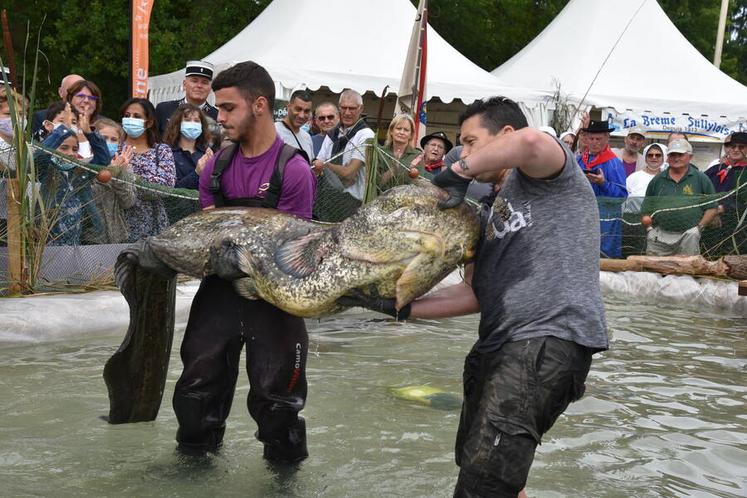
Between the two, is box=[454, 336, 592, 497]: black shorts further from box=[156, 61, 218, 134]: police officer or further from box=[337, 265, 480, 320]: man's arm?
box=[156, 61, 218, 134]: police officer

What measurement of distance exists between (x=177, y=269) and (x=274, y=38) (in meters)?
12.2

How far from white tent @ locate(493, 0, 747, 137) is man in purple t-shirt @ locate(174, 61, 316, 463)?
13374 millimetres

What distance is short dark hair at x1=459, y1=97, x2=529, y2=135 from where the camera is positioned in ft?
11.2

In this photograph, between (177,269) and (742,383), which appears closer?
(177,269)

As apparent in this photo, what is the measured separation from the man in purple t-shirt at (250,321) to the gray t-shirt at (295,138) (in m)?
4.21

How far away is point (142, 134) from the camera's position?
25.7 feet

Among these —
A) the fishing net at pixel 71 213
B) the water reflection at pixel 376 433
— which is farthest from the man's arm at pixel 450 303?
the fishing net at pixel 71 213

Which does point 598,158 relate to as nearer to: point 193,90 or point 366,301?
point 193,90

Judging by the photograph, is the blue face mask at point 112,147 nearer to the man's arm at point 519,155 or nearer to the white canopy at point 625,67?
the man's arm at point 519,155

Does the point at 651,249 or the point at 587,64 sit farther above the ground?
the point at 587,64

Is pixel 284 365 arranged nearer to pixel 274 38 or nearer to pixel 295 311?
pixel 295 311

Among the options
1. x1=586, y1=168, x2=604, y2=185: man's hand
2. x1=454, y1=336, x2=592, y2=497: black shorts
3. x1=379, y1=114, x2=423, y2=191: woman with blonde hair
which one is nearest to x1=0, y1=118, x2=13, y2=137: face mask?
x1=379, y1=114, x2=423, y2=191: woman with blonde hair

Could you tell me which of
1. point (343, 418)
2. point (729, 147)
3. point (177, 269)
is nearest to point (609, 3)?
point (729, 147)

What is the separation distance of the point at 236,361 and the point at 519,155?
1743mm
